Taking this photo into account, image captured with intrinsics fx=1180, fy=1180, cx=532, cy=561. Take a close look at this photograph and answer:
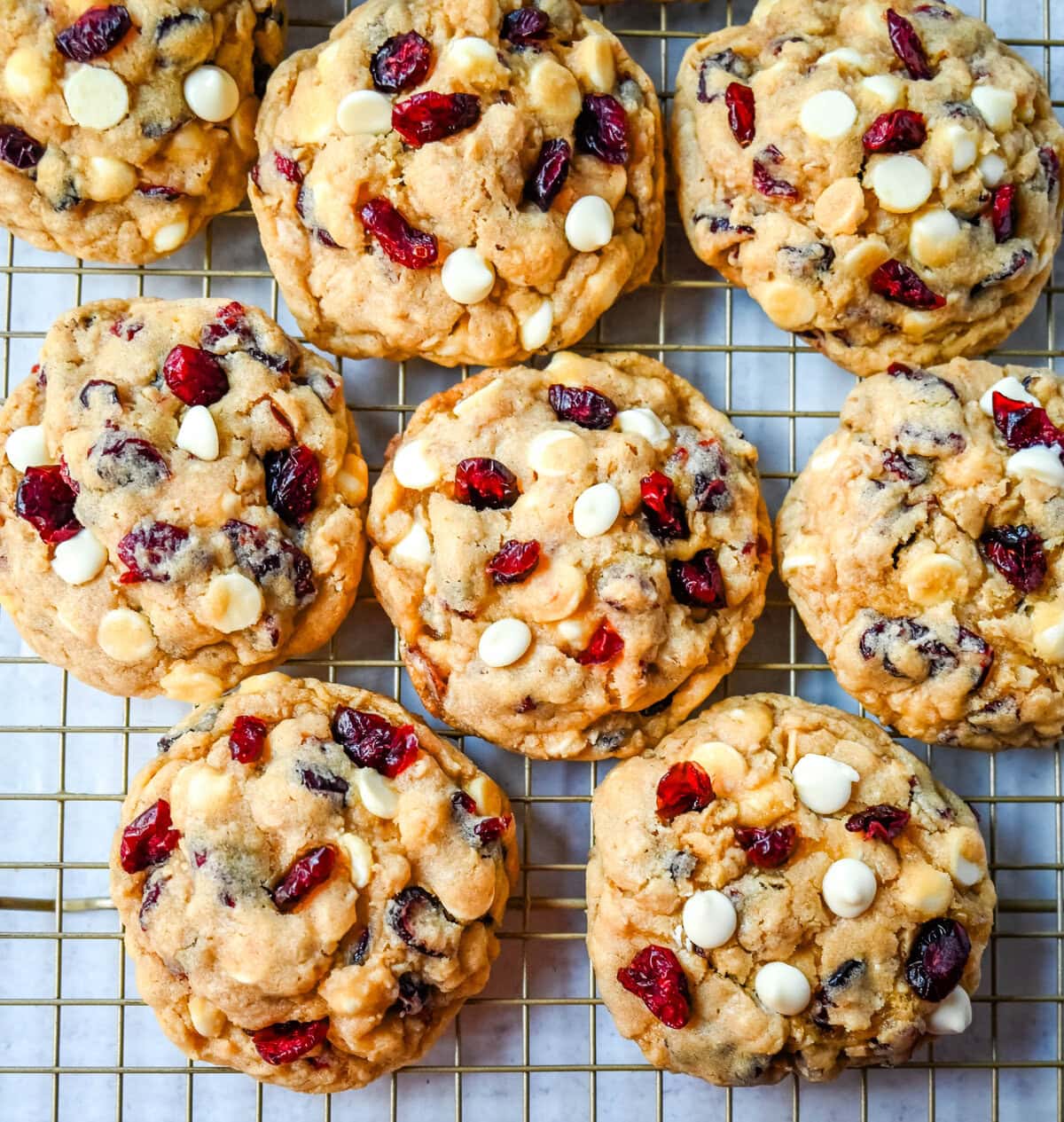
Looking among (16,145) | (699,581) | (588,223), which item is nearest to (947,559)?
(699,581)

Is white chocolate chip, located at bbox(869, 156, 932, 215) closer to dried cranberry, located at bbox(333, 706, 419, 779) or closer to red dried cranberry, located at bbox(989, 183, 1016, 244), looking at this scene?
red dried cranberry, located at bbox(989, 183, 1016, 244)

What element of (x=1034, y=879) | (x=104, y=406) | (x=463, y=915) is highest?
(x=104, y=406)

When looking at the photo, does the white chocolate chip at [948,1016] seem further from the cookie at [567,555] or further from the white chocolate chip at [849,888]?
the cookie at [567,555]

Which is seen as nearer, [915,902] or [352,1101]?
[915,902]

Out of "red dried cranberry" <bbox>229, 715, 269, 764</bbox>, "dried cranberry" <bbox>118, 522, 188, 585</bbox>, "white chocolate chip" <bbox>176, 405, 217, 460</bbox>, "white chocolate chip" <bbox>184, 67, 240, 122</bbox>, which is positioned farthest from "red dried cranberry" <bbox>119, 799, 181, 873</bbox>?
"white chocolate chip" <bbox>184, 67, 240, 122</bbox>

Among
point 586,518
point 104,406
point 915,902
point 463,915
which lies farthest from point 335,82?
point 915,902

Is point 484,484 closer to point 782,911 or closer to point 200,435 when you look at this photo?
point 200,435

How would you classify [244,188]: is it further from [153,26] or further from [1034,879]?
[1034,879]
